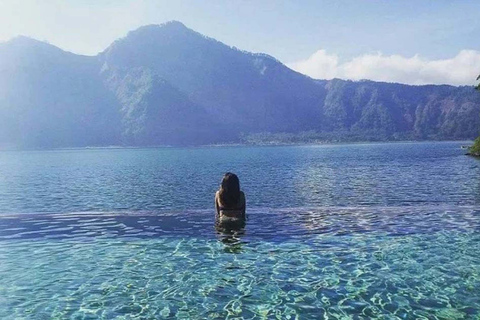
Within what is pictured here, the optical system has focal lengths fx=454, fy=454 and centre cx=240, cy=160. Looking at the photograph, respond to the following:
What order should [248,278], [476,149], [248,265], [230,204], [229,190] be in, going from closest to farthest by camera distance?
1. [248,278]
2. [248,265]
3. [229,190]
4. [230,204]
5. [476,149]

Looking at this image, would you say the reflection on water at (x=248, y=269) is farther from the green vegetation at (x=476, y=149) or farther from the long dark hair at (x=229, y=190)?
the green vegetation at (x=476, y=149)

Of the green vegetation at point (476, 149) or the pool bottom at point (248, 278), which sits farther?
the green vegetation at point (476, 149)

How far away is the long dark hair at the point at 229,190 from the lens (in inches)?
1058

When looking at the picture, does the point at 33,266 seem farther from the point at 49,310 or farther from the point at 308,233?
the point at 308,233

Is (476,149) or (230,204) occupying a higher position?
(230,204)

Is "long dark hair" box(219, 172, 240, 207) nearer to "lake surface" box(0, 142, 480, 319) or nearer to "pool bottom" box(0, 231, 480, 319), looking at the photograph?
"lake surface" box(0, 142, 480, 319)

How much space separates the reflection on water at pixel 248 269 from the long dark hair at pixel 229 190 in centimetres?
176

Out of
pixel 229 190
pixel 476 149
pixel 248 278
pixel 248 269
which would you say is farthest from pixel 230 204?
pixel 476 149

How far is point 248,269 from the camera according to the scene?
16.8 meters

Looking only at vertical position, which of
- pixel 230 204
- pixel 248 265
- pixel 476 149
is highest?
pixel 230 204

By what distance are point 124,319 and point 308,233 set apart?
12.8 meters

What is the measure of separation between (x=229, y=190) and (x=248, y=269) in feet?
35.3

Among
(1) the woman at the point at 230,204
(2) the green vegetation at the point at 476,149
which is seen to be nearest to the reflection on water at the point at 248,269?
(1) the woman at the point at 230,204

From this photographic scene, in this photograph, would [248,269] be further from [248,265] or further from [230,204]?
[230,204]
